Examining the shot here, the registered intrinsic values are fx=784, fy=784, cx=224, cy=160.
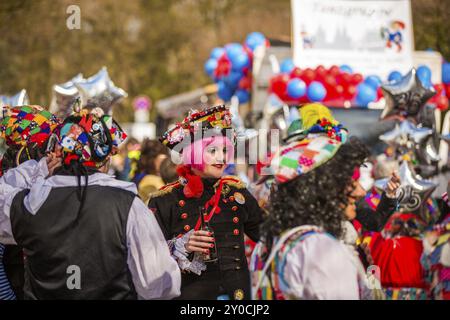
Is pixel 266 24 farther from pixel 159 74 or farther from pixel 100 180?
pixel 100 180

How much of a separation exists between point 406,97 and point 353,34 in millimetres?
3778

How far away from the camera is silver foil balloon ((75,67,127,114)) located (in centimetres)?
781

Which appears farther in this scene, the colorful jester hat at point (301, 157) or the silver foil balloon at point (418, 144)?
the silver foil balloon at point (418, 144)

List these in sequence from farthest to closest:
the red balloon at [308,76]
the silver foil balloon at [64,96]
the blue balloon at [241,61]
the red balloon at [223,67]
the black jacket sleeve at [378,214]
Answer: the red balloon at [223,67]
the blue balloon at [241,61]
the red balloon at [308,76]
the silver foil balloon at [64,96]
the black jacket sleeve at [378,214]

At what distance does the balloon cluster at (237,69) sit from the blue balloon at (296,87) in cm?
232

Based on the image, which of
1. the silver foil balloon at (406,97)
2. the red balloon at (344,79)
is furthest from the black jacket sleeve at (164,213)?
the red balloon at (344,79)

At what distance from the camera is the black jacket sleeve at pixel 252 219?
15.7 ft

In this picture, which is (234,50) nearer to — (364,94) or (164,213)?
(364,94)

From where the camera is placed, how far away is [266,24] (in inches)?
1177

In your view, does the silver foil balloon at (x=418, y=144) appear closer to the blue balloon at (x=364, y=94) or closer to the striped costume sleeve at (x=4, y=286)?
the blue balloon at (x=364, y=94)

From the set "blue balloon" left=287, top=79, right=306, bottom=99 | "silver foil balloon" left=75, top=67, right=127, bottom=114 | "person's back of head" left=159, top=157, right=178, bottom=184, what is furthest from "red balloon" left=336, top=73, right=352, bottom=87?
"person's back of head" left=159, top=157, right=178, bottom=184

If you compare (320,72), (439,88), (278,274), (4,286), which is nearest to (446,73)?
(439,88)

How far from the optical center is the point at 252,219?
4.78 metres

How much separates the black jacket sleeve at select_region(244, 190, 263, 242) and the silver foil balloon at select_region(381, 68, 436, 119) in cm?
313
